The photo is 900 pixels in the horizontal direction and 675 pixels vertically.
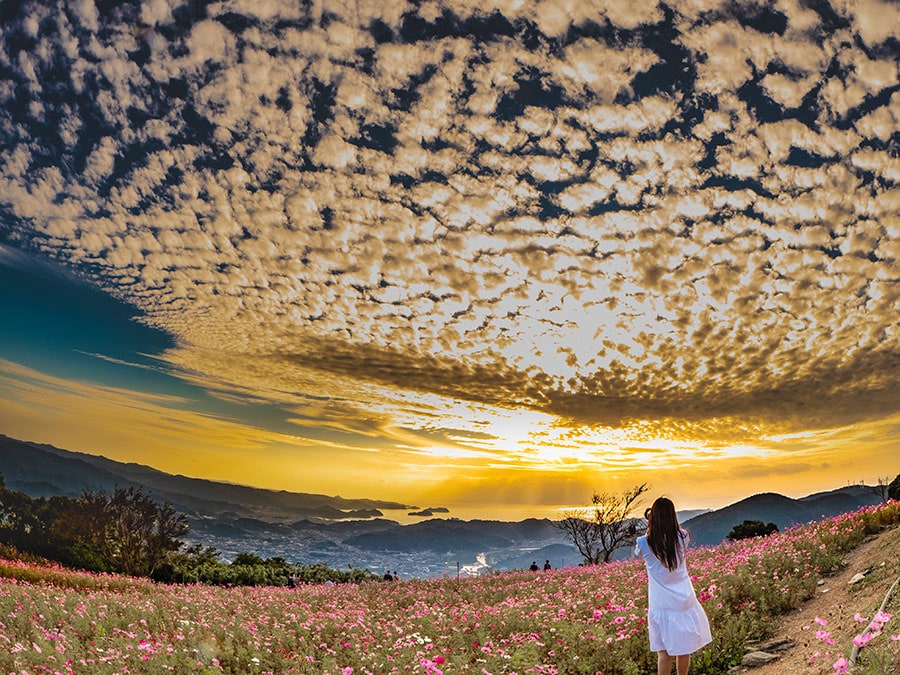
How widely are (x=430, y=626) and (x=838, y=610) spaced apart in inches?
281

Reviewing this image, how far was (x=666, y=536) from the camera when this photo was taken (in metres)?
6.16

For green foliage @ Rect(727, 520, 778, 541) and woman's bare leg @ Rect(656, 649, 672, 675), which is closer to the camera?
woman's bare leg @ Rect(656, 649, 672, 675)

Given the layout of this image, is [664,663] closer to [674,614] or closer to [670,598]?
[674,614]

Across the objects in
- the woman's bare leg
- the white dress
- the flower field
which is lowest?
the flower field

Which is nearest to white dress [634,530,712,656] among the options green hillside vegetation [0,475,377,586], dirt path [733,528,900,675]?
dirt path [733,528,900,675]

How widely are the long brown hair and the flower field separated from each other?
2.45 m

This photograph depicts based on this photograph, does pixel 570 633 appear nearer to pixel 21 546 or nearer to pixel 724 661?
pixel 724 661

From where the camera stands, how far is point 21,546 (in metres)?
31.3

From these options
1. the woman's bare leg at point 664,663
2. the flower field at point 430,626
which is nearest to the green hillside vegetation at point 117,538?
the flower field at point 430,626

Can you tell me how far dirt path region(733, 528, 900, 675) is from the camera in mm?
6848

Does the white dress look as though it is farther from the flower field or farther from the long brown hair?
the flower field

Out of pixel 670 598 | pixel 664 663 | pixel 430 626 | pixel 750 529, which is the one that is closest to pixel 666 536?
pixel 670 598

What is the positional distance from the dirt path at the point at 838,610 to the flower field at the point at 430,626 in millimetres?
322

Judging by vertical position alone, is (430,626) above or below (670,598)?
below
